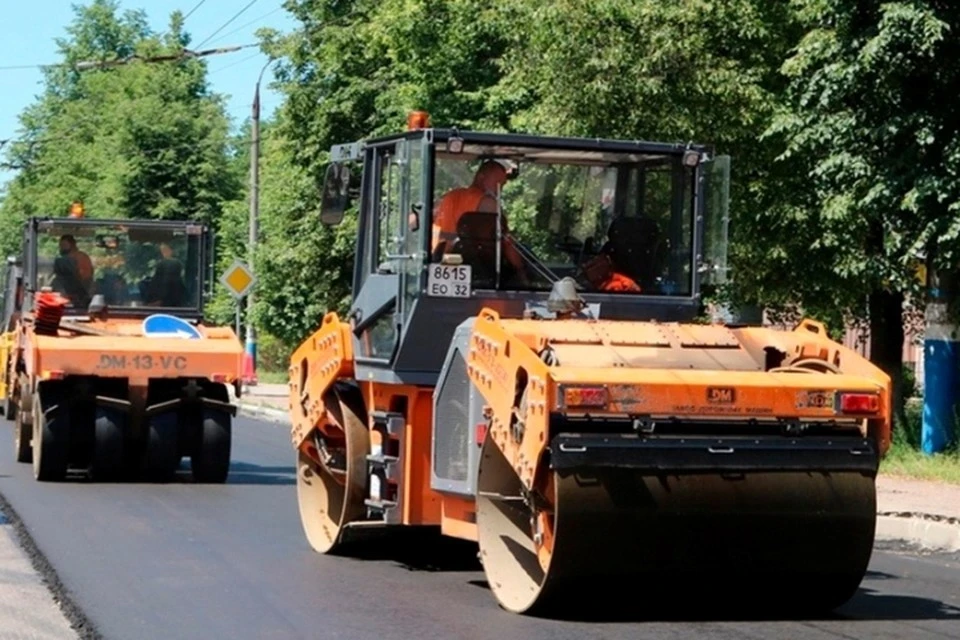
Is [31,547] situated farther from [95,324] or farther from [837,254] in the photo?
[837,254]

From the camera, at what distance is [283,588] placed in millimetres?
10836

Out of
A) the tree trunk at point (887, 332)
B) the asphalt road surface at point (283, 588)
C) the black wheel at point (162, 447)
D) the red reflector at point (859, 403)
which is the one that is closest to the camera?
the asphalt road surface at point (283, 588)

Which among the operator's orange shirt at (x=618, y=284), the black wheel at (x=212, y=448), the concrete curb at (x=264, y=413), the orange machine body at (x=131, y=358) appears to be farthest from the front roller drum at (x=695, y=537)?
the concrete curb at (x=264, y=413)

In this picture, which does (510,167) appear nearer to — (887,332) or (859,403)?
(859,403)

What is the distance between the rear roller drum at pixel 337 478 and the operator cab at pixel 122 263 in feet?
24.5

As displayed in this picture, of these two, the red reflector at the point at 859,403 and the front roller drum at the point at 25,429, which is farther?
the front roller drum at the point at 25,429

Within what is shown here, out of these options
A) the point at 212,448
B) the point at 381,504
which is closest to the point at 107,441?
the point at 212,448

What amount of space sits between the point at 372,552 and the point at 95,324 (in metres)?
7.30

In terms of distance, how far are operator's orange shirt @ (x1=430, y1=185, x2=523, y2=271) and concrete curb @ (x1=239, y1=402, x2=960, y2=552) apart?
14.7 ft

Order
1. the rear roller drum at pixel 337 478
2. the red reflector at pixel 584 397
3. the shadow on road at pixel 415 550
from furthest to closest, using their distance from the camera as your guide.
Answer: the shadow on road at pixel 415 550
the rear roller drum at pixel 337 478
the red reflector at pixel 584 397

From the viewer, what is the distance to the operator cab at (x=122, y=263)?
20.1 m

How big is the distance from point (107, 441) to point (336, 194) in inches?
256

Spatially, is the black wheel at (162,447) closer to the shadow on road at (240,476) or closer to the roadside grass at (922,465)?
the shadow on road at (240,476)

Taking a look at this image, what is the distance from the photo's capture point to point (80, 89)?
9450cm
